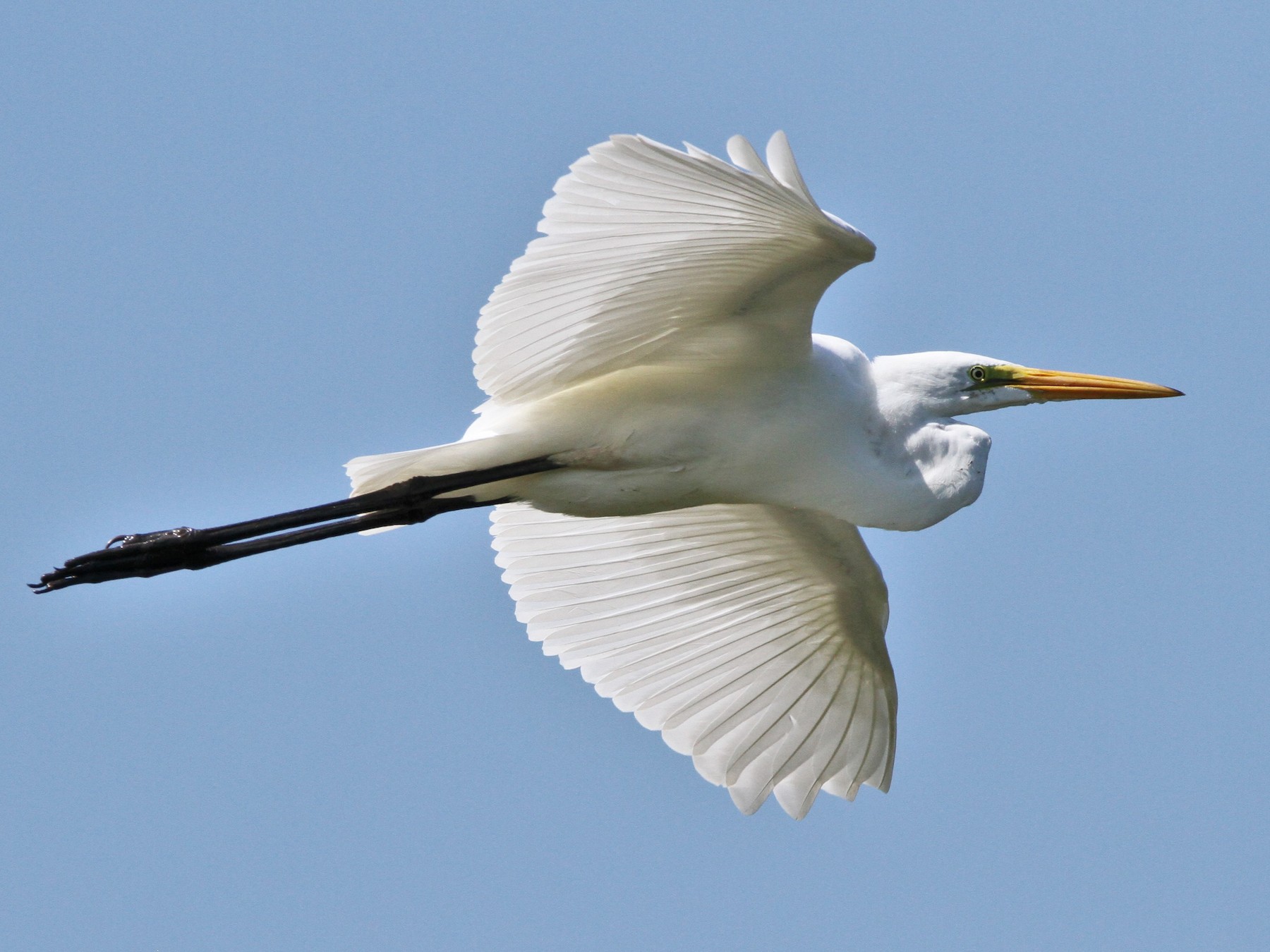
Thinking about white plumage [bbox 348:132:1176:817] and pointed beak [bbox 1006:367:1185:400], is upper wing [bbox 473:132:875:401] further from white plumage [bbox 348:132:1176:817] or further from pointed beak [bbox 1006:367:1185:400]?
pointed beak [bbox 1006:367:1185:400]

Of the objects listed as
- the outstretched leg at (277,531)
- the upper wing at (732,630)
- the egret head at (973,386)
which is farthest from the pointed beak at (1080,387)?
the outstretched leg at (277,531)

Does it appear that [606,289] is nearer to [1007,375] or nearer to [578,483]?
[578,483]

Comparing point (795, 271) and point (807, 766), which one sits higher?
point (795, 271)

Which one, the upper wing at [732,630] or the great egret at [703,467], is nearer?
the great egret at [703,467]

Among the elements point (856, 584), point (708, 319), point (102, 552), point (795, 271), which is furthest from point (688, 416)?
point (102, 552)

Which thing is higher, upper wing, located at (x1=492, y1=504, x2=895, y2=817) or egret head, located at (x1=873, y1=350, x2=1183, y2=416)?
egret head, located at (x1=873, y1=350, x2=1183, y2=416)

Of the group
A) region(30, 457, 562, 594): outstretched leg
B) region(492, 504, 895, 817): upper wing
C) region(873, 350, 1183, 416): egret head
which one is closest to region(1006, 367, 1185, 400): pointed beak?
region(873, 350, 1183, 416): egret head

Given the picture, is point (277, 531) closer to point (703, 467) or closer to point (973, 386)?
point (703, 467)

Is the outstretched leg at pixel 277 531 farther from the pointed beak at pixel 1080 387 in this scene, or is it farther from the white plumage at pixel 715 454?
the pointed beak at pixel 1080 387
